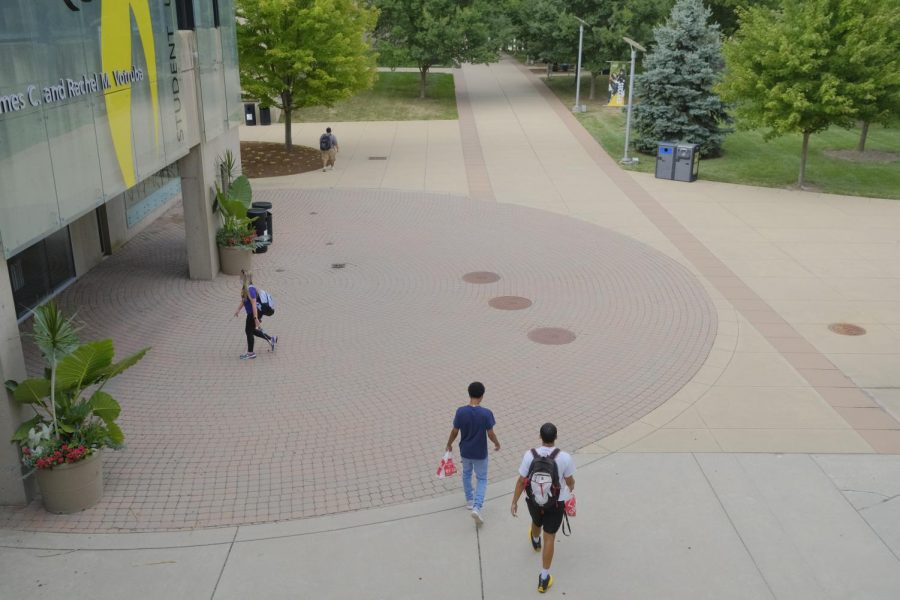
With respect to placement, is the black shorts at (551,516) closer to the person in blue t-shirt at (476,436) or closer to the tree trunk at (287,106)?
the person in blue t-shirt at (476,436)

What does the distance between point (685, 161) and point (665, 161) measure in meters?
0.69

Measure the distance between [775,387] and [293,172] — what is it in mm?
19582

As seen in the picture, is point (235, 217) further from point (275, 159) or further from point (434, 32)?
point (434, 32)

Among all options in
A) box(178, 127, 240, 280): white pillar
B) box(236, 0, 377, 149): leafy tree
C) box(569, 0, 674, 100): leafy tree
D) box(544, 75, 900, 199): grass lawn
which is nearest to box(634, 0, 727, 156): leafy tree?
box(544, 75, 900, 199): grass lawn

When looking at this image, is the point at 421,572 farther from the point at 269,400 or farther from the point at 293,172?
the point at 293,172

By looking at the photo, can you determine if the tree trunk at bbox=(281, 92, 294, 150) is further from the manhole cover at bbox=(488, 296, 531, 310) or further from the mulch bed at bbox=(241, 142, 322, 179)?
the manhole cover at bbox=(488, 296, 531, 310)

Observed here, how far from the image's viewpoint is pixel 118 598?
730cm

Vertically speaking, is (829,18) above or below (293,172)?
above

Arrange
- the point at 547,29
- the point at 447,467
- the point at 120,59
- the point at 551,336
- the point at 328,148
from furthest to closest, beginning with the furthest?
the point at 547,29 < the point at 328,148 < the point at 551,336 < the point at 120,59 < the point at 447,467

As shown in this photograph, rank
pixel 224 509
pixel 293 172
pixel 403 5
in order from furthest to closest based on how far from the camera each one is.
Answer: pixel 403 5
pixel 293 172
pixel 224 509

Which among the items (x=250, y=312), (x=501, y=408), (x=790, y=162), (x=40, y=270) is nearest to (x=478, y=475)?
(x=501, y=408)

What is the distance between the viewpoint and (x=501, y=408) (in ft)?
36.2

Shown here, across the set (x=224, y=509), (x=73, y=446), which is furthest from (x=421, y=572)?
(x=73, y=446)

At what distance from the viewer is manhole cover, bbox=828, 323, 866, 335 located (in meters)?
13.9
